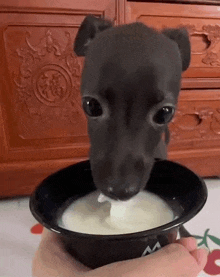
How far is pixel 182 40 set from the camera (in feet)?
2.07

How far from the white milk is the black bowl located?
2cm

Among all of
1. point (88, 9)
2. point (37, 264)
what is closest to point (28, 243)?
point (37, 264)

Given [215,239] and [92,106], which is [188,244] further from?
[215,239]

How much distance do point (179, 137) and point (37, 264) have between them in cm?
94

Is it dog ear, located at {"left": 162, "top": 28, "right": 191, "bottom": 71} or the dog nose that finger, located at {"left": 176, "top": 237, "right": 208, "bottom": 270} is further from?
dog ear, located at {"left": 162, "top": 28, "right": 191, "bottom": 71}

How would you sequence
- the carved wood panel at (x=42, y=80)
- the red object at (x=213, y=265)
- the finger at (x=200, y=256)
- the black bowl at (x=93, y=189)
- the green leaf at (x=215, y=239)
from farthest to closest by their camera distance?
the carved wood panel at (x=42, y=80) < the green leaf at (x=215, y=239) < the red object at (x=213, y=265) < the finger at (x=200, y=256) < the black bowl at (x=93, y=189)

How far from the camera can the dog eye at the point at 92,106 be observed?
518mm

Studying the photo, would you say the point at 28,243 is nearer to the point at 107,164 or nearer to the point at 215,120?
the point at 107,164

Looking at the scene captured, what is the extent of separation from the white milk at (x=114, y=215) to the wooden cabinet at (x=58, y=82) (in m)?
0.65

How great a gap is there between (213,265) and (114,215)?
0.52m

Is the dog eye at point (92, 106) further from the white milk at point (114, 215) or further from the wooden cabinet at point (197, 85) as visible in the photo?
the wooden cabinet at point (197, 85)

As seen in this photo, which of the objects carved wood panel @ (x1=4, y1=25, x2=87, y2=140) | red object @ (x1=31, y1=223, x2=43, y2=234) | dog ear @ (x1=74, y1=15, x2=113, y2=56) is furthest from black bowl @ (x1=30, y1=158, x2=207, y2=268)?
carved wood panel @ (x1=4, y1=25, x2=87, y2=140)

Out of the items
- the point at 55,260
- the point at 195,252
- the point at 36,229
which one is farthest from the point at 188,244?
the point at 36,229

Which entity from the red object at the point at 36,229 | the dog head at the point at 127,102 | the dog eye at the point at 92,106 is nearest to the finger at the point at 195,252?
the dog head at the point at 127,102
